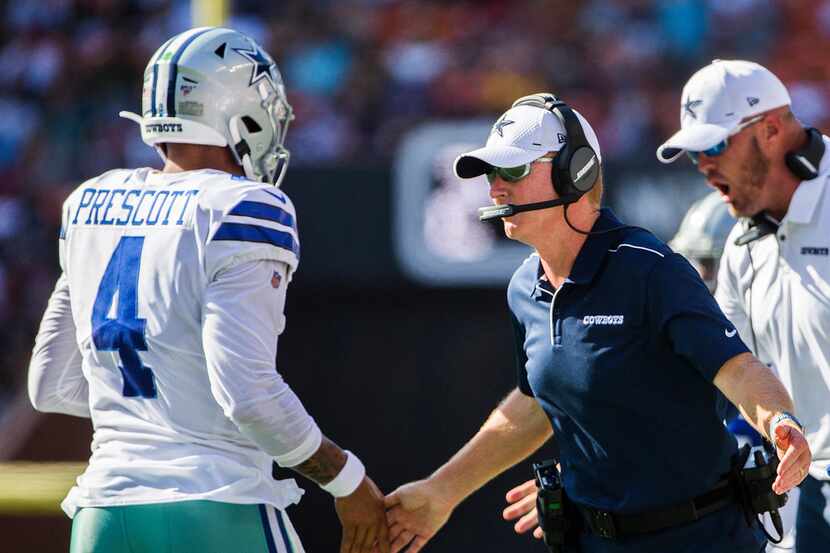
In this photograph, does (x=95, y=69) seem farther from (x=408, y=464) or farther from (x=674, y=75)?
(x=408, y=464)

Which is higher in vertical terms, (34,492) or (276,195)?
(276,195)

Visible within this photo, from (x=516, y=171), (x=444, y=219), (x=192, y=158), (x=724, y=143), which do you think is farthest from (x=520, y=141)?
(x=444, y=219)

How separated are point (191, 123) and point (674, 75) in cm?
768

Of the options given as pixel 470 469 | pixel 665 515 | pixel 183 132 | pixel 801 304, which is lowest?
pixel 470 469

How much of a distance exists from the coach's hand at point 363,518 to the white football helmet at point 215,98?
86 centimetres

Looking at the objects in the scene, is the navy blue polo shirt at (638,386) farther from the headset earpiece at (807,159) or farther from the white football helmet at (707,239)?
the white football helmet at (707,239)

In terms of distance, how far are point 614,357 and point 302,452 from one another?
30.6 inches

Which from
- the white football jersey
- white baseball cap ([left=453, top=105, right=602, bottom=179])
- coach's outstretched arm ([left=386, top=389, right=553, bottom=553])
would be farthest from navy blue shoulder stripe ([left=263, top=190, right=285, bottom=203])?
coach's outstretched arm ([left=386, top=389, right=553, bottom=553])

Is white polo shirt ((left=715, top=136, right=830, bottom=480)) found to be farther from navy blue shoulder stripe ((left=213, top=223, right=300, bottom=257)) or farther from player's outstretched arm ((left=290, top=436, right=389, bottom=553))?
navy blue shoulder stripe ((left=213, top=223, right=300, bottom=257))

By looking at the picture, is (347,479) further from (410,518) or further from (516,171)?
(516,171)

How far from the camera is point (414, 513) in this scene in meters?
3.80

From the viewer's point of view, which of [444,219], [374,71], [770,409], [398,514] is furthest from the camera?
[374,71]

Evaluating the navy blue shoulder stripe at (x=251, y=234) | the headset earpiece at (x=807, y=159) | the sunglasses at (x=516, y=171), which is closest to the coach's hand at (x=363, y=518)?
the navy blue shoulder stripe at (x=251, y=234)

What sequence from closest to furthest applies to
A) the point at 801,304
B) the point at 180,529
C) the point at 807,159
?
the point at 180,529, the point at 801,304, the point at 807,159
